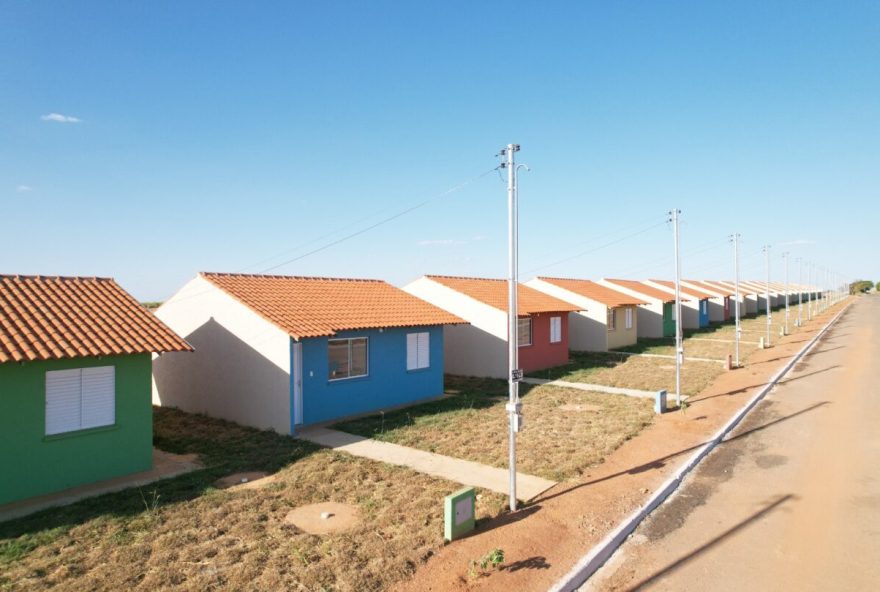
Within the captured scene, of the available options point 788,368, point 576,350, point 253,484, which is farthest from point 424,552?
point 576,350

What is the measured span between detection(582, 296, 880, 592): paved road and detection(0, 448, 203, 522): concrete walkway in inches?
354

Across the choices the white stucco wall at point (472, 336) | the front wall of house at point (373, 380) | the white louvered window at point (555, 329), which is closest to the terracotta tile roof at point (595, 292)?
the white louvered window at point (555, 329)

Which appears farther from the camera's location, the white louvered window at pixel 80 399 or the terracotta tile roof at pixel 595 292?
the terracotta tile roof at pixel 595 292

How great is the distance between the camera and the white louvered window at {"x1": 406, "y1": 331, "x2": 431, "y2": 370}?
1862 centimetres

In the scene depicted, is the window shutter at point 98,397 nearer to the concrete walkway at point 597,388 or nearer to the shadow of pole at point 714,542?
the shadow of pole at point 714,542

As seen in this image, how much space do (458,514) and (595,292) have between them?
29838 millimetres

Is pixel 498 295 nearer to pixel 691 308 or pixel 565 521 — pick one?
pixel 565 521

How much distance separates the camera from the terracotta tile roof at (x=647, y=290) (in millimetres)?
42066

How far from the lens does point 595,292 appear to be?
117ft

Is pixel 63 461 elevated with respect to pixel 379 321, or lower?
lower

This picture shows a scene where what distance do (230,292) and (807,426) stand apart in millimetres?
17073

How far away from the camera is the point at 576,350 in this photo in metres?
33.8

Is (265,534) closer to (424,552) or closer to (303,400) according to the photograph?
(424,552)

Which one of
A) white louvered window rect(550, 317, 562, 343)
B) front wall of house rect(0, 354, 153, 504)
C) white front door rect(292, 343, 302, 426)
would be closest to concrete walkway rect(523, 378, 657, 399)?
white louvered window rect(550, 317, 562, 343)
